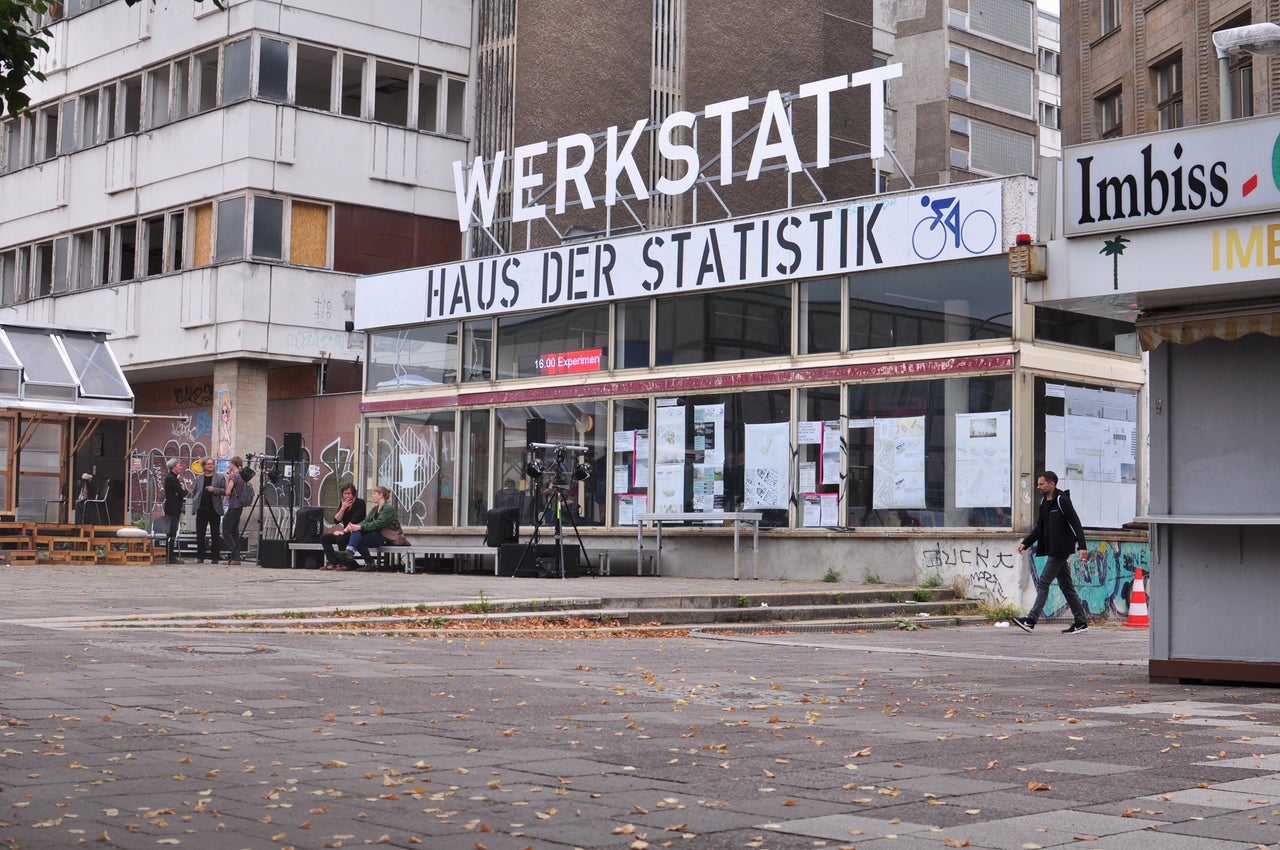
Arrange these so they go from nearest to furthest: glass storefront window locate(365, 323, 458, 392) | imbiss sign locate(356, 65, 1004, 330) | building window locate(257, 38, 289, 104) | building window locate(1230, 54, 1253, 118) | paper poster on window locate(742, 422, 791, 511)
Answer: imbiss sign locate(356, 65, 1004, 330), paper poster on window locate(742, 422, 791, 511), building window locate(1230, 54, 1253, 118), glass storefront window locate(365, 323, 458, 392), building window locate(257, 38, 289, 104)

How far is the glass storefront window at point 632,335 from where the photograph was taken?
2648 centimetres

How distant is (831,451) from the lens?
23766 millimetres

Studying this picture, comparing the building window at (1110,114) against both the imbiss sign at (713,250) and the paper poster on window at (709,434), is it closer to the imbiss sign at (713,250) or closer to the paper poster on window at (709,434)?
the imbiss sign at (713,250)

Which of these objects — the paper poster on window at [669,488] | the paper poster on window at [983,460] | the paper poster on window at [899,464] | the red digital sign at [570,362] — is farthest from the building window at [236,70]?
the paper poster on window at [983,460]

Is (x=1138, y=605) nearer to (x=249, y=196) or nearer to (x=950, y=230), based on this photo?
(x=950, y=230)

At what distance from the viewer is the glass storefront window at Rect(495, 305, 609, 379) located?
27188 millimetres

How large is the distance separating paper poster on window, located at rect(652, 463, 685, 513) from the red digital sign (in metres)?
2.24

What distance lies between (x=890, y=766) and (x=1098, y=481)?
1602 cm

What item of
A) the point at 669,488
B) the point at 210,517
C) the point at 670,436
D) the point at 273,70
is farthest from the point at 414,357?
the point at 273,70

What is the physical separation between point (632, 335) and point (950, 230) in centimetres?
626

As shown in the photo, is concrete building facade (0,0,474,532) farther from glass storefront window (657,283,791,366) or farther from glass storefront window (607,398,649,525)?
glass storefront window (657,283,791,366)

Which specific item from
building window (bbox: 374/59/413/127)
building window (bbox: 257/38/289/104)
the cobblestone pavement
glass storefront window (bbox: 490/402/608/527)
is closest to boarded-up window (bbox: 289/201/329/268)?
building window (bbox: 257/38/289/104)

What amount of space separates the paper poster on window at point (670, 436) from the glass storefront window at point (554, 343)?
1.61 metres

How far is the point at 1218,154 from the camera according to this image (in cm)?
1136
